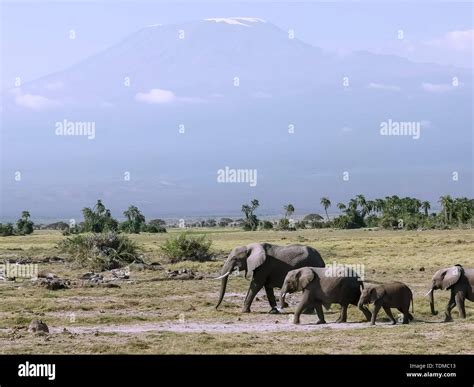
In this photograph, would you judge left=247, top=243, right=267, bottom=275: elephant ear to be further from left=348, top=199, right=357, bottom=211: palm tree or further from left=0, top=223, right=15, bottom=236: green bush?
left=348, top=199, right=357, bottom=211: palm tree

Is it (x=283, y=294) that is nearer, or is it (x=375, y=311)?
(x=375, y=311)

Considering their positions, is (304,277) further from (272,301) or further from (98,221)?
(98,221)

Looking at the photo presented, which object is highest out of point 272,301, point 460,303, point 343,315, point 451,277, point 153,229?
point 153,229

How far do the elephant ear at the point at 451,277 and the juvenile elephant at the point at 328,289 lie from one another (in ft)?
6.43

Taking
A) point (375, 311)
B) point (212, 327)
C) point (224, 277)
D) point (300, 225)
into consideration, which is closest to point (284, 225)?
point (300, 225)

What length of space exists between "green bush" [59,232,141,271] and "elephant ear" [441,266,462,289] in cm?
1990

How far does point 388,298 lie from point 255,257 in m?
4.85

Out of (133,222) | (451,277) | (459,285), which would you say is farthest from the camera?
(133,222)

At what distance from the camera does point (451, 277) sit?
913 inches

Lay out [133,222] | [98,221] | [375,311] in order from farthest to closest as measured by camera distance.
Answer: [133,222] → [98,221] → [375,311]

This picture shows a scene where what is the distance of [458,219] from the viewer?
384 feet

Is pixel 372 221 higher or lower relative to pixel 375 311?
higher

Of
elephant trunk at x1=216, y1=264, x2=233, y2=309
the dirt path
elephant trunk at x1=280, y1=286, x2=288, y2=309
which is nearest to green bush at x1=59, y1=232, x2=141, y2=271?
elephant trunk at x1=216, y1=264, x2=233, y2=309

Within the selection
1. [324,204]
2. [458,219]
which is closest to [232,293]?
[458,219]
